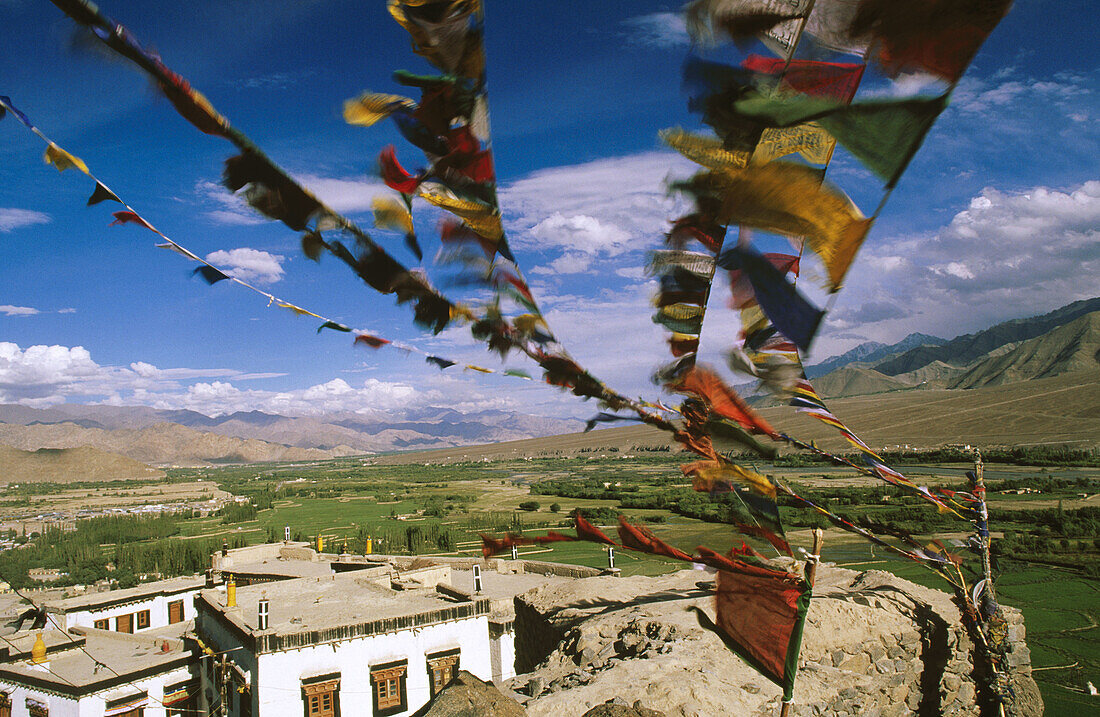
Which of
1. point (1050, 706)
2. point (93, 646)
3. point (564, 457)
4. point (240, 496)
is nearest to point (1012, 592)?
point (1050, 706)

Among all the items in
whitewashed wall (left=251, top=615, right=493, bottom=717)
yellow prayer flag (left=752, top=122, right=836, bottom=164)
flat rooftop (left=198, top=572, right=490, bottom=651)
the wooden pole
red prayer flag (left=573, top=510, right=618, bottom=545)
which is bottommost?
whitewashed wall (left=251, top=615, right=493, bottom=717)

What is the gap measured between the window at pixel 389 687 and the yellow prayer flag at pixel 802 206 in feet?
39.5

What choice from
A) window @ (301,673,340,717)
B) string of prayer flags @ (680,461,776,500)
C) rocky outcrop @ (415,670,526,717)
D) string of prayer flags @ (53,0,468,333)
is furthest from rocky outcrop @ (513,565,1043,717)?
string of prayer flags @ (53,0,468,333)

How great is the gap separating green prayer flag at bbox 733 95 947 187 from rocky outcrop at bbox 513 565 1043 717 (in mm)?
4855

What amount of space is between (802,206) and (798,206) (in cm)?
1

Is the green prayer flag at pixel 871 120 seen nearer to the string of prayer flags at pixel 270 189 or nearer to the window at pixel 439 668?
the string of prayer flags at pixel 270 189

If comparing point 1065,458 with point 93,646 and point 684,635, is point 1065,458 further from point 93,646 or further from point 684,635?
point 93,646

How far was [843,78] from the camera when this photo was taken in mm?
1847

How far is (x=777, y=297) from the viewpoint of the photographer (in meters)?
2.71

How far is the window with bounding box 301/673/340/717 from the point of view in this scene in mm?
10992

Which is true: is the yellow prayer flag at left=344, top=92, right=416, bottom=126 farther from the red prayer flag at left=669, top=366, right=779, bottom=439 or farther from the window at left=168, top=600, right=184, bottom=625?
the window at left=168, top=600, right=184, bottom=625

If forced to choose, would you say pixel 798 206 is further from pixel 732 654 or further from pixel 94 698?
pixel 94 698

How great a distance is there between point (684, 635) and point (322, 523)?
57.4 meters

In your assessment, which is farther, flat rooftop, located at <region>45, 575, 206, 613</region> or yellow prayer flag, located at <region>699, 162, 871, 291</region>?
flat rooftop, located at <region>45, 575, 206, 613</region>
